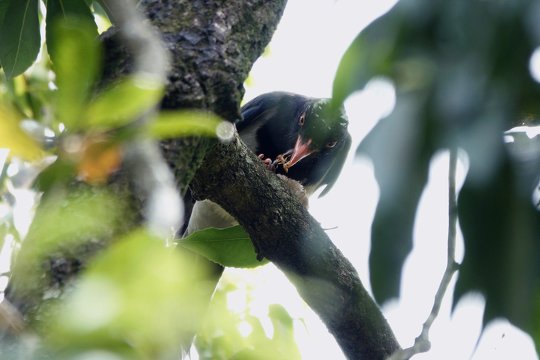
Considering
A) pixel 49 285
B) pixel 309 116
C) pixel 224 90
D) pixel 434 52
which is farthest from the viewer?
pixel 309 116

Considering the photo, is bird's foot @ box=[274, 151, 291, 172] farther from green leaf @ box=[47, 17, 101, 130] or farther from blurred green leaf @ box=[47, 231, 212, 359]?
blurred green leaf @ box=[47, 231, 212, 359]

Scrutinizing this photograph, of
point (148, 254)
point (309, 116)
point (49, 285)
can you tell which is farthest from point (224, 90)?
point (309, 116)

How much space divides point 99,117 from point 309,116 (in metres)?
2.66

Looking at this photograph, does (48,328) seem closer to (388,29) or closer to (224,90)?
(388,29)

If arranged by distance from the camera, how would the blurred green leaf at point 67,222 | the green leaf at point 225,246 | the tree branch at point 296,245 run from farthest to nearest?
the tree branch at point 296,245
the green leaf at point 225,246
the blurred green leaf at point 67,222

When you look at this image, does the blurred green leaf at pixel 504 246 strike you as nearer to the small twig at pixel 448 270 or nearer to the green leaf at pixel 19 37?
the small twig at pixel 448 270

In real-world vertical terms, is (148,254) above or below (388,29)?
below

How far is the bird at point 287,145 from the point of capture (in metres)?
3.25

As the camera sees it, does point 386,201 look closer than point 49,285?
Yes

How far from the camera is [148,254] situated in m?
0.67

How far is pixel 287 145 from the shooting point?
11.6 feet

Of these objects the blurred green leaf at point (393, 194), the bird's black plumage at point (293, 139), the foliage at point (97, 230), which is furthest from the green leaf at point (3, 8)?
the blurred green leaf at point (393, 194)

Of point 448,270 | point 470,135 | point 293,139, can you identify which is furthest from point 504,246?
point 293,139

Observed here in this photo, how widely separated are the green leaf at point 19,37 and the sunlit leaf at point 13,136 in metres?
1.54
